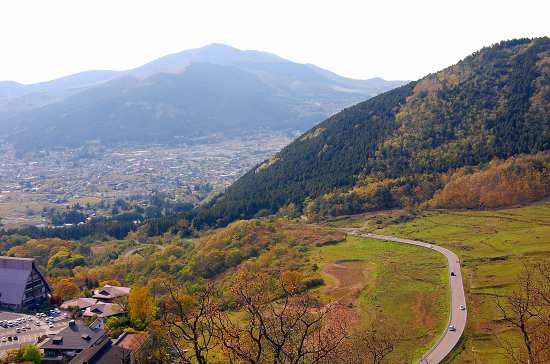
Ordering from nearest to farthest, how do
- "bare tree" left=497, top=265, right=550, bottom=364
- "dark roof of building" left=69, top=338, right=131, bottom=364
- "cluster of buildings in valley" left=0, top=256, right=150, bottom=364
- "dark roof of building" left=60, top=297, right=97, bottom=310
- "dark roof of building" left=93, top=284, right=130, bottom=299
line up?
"bare tree" left=497, top=265, right=550, bottom=364
"dark roof of building" left=69, top=338, right=131, bottom=364
"cluster of buildings in valley" left=0, top=256, right=150, bottom=364
"dark roof of building" left=60, top=297, right=97, bottom=310
"dark roof of building" left=93, top=284, right=130, bottom=299

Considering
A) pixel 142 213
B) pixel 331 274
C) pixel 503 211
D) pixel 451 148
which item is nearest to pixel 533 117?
pixel 451 148

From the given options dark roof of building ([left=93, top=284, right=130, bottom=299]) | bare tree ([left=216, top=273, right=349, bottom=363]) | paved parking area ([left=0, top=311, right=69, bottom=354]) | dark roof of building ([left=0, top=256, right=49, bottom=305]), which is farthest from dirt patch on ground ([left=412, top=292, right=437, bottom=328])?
dark roof of building ([left=0, top=256, right=49, bottom=305])

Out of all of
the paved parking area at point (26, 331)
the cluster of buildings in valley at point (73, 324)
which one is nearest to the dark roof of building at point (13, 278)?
the cluster of buildings in valley at point (73, 324)

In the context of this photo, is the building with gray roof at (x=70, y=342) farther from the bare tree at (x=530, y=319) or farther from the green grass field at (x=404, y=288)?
the bare tree at (x=530, y=319)

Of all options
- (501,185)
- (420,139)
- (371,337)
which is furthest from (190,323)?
(420,139)

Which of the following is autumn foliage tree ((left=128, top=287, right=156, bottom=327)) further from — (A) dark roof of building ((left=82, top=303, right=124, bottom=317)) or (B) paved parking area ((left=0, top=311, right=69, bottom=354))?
(B) paved parking area ((left=0, top=311, right=69, bottom=354))

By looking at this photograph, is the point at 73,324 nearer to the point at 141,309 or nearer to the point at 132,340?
the point at 132,340
